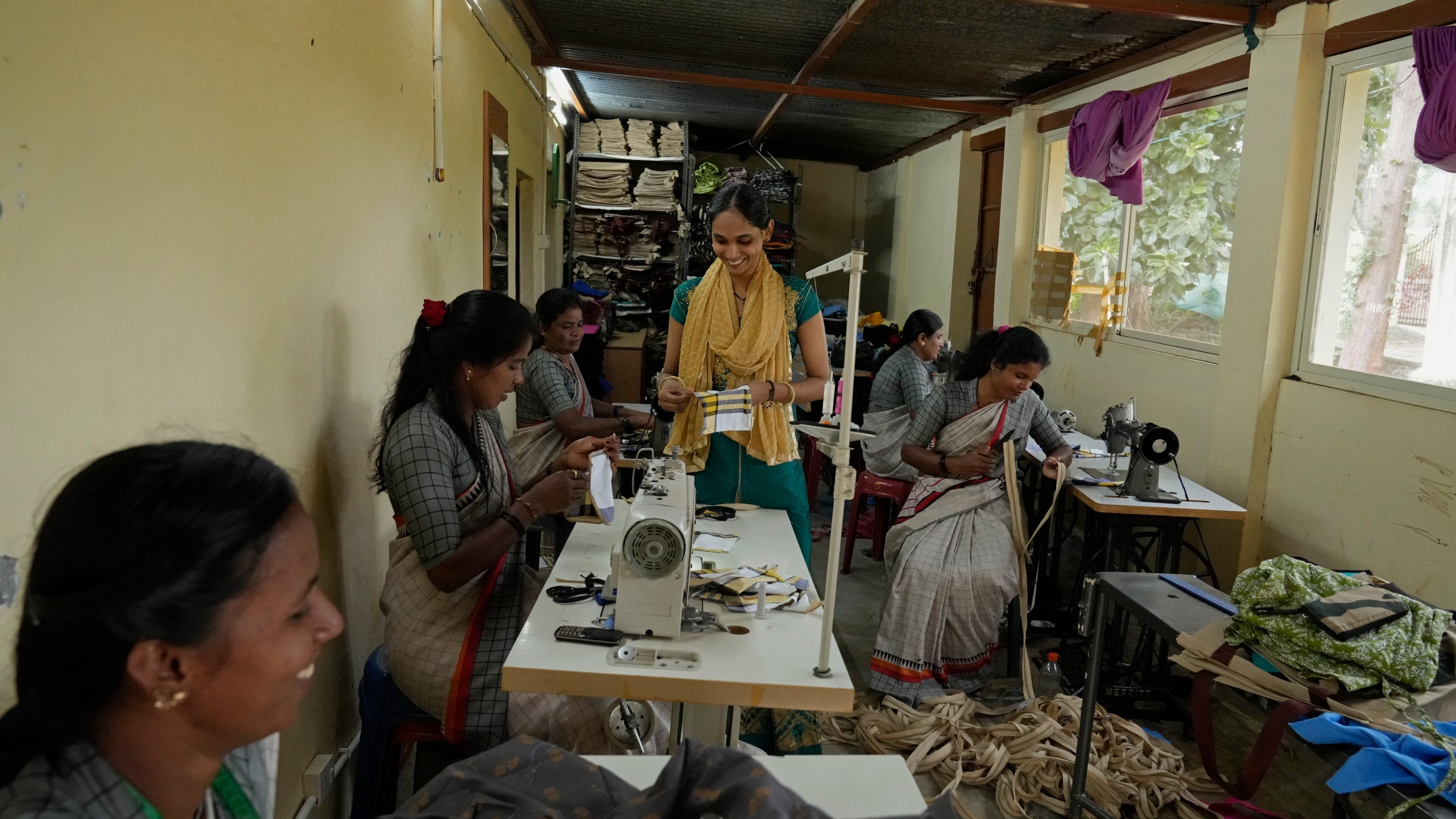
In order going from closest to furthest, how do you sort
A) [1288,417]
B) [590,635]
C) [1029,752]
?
[590,635]
[1029,752]
[1288,417]

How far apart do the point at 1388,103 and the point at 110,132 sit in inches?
167

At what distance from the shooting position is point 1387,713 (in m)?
1.73

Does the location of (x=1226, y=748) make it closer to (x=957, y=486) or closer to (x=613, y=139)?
A: (x=957, y=486)

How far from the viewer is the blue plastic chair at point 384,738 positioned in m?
1.98

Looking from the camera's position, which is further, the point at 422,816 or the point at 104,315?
the point at 104,315

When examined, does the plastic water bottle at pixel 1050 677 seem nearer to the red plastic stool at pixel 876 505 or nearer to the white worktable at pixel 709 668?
the red plastic stool at pixel 876 505

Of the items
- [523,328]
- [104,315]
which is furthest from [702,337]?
[104,315]

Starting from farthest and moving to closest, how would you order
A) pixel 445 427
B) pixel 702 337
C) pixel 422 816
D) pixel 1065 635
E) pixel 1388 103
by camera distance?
pixel 1065 635 → pixel 1388 103 → pixel 702 337 → pixel 445 427 → pixel 422 816

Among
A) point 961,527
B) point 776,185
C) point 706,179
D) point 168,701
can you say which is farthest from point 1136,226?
point 168,701

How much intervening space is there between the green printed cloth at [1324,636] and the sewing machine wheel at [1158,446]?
1377 millimetres

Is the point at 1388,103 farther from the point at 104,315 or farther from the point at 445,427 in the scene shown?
the point at 104,315

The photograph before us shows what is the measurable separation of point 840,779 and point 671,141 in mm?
7193

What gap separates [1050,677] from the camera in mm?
3605

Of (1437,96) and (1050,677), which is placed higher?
(1437,96)
